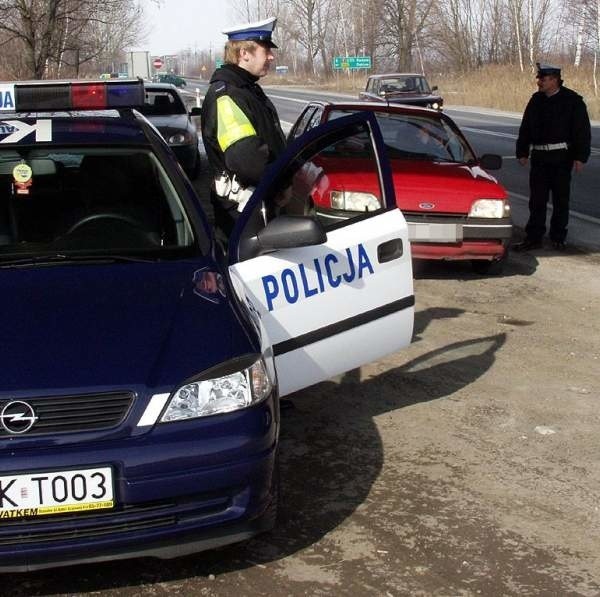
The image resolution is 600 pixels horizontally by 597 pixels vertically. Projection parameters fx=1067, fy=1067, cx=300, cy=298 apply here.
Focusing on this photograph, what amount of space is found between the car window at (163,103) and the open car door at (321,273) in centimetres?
1294

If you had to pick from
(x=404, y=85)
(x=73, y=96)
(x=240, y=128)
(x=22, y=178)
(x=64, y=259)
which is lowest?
(x=64, y=259)

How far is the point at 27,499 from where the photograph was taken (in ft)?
10.2

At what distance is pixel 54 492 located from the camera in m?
3.11

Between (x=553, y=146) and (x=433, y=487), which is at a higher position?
(x=553, y=146)

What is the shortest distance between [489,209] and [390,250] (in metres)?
4.16

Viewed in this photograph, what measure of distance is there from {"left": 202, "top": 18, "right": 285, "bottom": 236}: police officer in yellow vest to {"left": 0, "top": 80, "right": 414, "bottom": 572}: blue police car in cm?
29

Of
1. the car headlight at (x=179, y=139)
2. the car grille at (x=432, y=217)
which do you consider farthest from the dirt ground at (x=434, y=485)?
the car headlight at (x=179, y=139)

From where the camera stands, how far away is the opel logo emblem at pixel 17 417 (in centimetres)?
312

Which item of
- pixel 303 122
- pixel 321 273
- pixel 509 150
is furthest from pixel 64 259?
pixel 509 150

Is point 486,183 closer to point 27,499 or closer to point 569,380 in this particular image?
point 569,380

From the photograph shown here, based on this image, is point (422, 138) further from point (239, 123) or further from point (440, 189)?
point (239, 123)

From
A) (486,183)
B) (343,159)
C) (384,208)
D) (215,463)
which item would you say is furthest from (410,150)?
(215,463)

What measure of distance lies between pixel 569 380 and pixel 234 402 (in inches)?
122

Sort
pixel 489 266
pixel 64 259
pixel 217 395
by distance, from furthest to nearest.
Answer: pixel 489 266, pixel 64 259, pixel 217 395
